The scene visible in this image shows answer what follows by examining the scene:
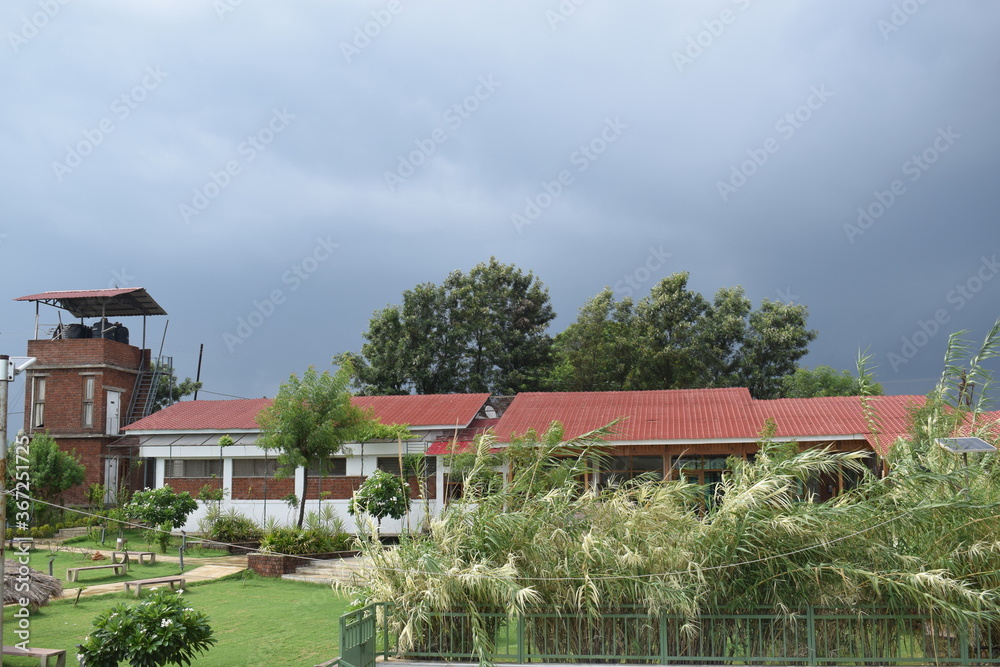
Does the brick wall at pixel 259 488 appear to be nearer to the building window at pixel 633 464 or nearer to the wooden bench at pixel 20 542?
the wooden bench at pixel 20 542

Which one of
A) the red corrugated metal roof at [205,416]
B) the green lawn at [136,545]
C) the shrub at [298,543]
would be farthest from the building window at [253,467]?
the shrub at [298,543]

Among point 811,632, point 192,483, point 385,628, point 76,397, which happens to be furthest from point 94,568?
point 76,397

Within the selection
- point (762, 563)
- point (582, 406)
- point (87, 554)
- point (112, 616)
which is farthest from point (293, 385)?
point (762, 563)

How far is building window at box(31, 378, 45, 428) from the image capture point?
29266 mm

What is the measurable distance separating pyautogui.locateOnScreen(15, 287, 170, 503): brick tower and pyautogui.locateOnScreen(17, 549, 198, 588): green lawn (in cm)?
850

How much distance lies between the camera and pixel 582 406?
2595cm

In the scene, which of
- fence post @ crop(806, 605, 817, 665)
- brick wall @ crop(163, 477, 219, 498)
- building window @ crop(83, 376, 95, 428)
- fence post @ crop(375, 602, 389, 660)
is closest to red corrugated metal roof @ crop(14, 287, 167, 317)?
building window @ crop(83, 376, 95, 428)

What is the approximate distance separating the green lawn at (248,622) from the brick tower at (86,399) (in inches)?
572

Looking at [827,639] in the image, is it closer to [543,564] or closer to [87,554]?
[543,564]

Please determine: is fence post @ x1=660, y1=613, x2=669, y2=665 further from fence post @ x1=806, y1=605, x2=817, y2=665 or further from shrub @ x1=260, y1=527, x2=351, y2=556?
shrub @ x1=260, y1=527, x2=351, y2=556

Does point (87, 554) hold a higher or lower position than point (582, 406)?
lower

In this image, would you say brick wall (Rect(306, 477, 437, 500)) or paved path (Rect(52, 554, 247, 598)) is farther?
brick wall (Rect(306, 477, 437, 500))

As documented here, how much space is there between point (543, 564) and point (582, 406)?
56.1 feet

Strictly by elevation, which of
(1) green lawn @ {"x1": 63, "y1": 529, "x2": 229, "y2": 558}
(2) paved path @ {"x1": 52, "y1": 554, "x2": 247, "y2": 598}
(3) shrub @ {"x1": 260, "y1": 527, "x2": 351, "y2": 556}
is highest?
(3) shrub @ {"x1": 260, "y1": 527, "x2": 351, "y2": 556}
